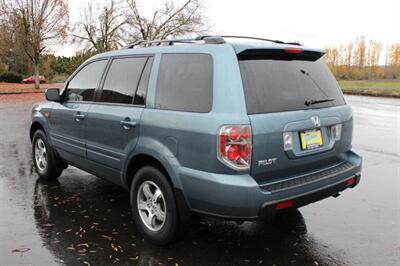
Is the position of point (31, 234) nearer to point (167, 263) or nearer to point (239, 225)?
point (167, 263)

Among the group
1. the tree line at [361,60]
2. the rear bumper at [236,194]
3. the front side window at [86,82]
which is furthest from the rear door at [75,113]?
the tree line at [361,60]

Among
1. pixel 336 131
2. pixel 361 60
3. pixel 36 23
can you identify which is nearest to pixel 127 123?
pixel 336 131

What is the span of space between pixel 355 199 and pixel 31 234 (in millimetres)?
4069

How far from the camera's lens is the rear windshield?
10.6ft

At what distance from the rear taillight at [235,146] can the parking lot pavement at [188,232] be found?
3.29ft

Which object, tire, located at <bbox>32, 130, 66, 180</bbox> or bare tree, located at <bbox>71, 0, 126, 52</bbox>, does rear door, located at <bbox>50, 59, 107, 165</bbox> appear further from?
bare tree, located at <bbox>71, 0, 126, 52</bbox>

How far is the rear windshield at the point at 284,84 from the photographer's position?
3.24 m

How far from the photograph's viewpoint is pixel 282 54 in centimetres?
358

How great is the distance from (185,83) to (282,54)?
3.13ft

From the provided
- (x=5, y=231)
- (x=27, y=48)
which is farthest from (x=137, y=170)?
(x=27, y=48)

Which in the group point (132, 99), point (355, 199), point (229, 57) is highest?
point (229, 57)

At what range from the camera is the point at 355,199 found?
5.20 metres

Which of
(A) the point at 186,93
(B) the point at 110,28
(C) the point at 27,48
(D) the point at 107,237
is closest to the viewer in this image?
(A) the point at 186,93

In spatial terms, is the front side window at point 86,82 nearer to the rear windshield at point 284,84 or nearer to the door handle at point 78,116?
the door handle at point 78,116
